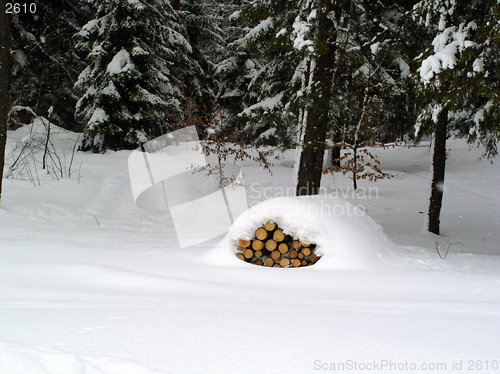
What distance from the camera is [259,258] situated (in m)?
4.64

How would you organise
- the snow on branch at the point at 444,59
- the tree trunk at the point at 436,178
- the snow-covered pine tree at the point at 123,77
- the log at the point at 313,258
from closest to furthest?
the log at the point at 313,258 < the snow on branch at the point at 444,59 < the tree trunk at the point at 436,178 < the snow-covered pine tree at the point at 123,77

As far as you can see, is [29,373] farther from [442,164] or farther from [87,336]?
[442,164]

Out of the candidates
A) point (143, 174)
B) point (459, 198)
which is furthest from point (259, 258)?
point (459, 198)

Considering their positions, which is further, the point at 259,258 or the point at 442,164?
the point at 442,164

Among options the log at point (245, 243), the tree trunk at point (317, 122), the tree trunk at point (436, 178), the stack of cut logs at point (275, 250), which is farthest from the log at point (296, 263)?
the tree trunk at point (436, 178)

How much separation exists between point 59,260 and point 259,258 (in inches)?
94.2

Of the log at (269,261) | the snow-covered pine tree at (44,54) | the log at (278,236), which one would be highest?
the snow-covered pine tree at (44,54)

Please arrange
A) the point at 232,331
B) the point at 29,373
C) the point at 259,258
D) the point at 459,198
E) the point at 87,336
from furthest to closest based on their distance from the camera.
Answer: the point at 459,198 < the point at 259,258 < the point at 232,331 < the point at 87,336 < the point at 29,373

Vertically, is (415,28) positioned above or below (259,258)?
above

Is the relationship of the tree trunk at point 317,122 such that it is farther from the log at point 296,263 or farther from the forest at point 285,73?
the log at point 296,263

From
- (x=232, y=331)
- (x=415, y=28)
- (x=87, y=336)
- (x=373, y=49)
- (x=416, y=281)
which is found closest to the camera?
(x=87, y=336)

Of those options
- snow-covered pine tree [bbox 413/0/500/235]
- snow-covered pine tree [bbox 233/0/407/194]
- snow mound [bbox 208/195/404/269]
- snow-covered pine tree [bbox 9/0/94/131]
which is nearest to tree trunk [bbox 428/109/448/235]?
snow-covered pine tree [bbox 413/0/500/235]

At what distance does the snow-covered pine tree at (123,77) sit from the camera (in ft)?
41.7

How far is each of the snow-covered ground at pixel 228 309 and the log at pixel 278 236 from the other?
50cm
